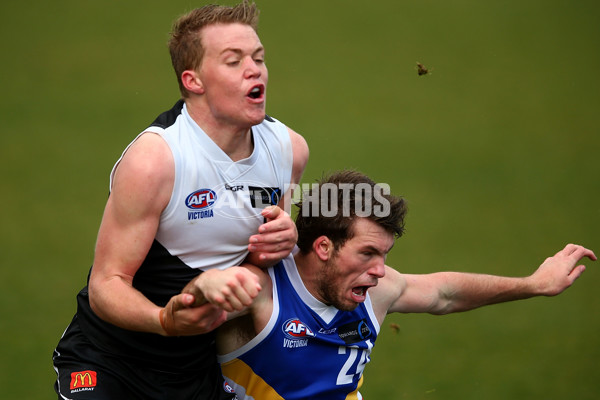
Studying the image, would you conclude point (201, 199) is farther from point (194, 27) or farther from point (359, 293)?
point (359, 293)

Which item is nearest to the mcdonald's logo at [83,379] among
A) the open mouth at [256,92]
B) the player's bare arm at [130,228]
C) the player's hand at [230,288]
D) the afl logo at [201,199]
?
the player's bare arm at [130,228]

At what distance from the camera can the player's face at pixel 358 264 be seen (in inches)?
195

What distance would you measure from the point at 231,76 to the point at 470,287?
217cm

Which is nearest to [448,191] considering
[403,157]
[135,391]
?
[403,157]

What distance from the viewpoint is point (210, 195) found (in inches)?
177

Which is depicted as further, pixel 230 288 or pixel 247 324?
pixel 247 324

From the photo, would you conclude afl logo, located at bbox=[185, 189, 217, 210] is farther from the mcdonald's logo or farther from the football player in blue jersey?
the mcdonald's logo

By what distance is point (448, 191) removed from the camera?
1071cm

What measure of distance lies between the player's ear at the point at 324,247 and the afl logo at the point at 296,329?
38 centimetres

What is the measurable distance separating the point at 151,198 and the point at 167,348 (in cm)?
92

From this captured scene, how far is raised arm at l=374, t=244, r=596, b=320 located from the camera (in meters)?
5.54

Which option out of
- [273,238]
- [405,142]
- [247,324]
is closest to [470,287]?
[247,324]

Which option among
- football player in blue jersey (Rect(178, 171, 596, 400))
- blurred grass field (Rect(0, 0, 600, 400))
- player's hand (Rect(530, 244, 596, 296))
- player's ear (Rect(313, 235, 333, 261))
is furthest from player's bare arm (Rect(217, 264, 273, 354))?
blurred grass field (Rect(0, 0, 600, 400))

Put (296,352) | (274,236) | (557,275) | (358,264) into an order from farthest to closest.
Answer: (557,275), (296,352), (358,264), (274,236)
